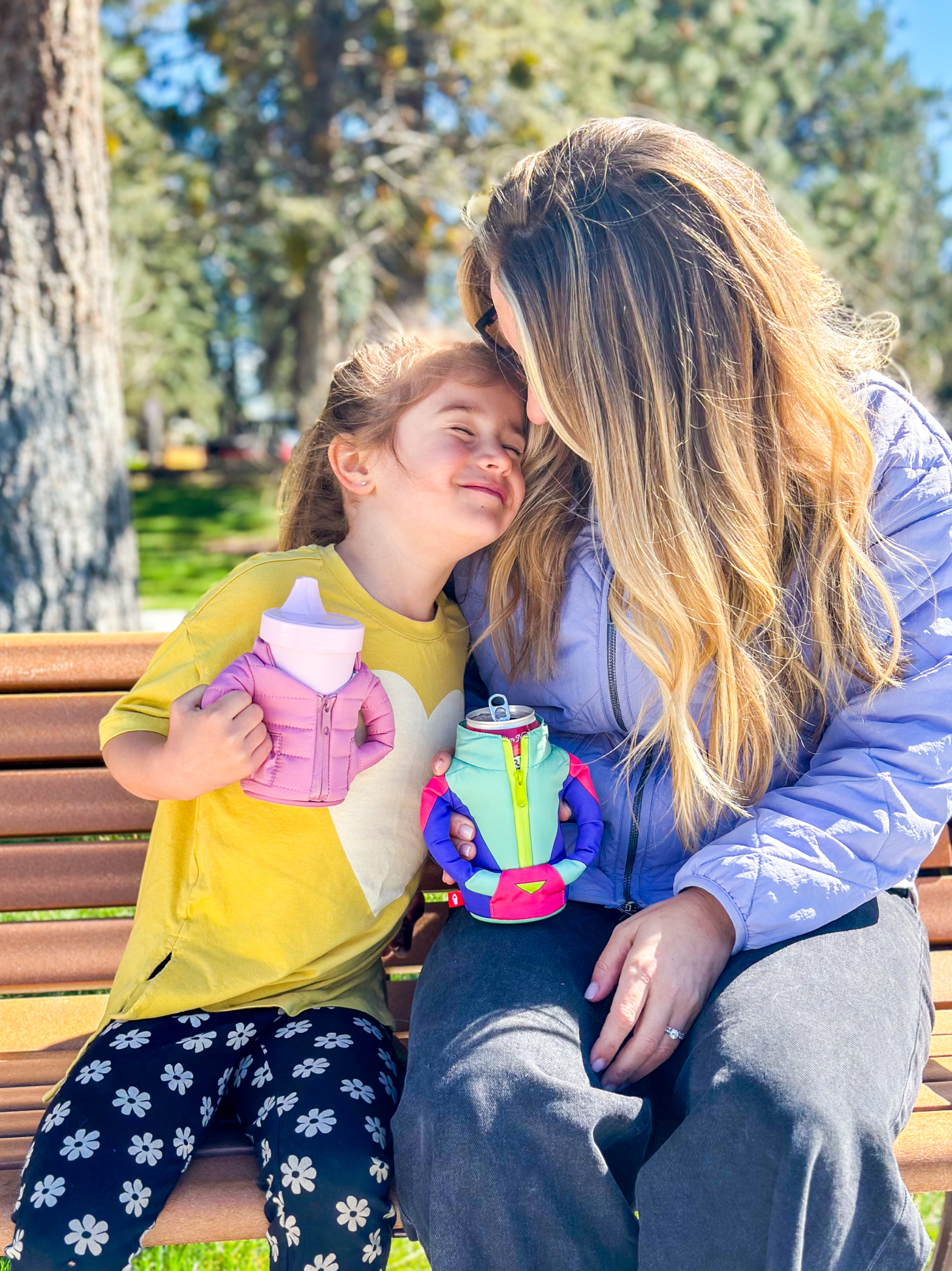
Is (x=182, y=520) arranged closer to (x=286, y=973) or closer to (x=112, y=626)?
(x=112, y=626)

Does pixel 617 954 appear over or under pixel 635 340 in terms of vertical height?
under

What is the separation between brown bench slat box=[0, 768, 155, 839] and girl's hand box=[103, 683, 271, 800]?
24.1 inches

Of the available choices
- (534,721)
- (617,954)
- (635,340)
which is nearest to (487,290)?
(635,340)

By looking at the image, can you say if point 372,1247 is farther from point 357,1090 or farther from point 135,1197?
point 135,1197

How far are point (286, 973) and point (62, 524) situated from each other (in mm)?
2759

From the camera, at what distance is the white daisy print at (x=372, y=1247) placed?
62.2 inches

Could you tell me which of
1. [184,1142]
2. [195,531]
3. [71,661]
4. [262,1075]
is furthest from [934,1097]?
[195,531]

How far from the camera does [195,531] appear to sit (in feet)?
48.9

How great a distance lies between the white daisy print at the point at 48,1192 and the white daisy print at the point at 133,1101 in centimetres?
13

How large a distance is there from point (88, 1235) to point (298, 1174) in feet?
0.95

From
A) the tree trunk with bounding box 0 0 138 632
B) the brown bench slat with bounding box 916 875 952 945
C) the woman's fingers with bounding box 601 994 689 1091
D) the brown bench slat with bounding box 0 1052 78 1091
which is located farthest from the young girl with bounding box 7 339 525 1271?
the tree trunk with bounding box 0 0 138 632

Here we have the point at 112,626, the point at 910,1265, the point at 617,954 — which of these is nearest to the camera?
the point at 910,1265

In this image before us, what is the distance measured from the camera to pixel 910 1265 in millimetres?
1460

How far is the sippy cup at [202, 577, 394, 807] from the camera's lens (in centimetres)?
168
